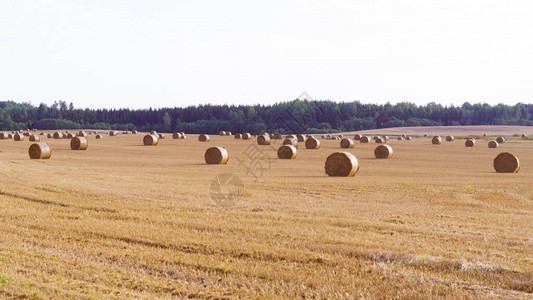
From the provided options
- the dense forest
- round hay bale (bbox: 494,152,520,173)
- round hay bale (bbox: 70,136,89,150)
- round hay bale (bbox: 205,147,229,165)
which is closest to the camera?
round hay bale (bbox: 494,152,520,173)

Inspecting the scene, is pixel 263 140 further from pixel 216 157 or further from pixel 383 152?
pixel 216 157

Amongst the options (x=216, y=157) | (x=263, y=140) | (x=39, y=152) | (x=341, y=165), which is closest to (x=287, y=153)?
(x=216, y=157)

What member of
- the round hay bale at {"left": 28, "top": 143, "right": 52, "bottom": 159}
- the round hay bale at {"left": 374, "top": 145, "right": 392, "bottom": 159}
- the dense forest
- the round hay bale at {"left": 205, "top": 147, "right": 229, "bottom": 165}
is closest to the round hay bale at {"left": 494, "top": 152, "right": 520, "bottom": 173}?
the round hay bale at {"left": 374, "top": 145, "right": 392, "bottom": 159}

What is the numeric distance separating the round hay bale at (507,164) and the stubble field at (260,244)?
11895 mm

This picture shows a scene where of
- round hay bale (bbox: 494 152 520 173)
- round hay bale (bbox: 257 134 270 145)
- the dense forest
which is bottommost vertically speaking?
round hay bale (bbox: 494 152 520 173)

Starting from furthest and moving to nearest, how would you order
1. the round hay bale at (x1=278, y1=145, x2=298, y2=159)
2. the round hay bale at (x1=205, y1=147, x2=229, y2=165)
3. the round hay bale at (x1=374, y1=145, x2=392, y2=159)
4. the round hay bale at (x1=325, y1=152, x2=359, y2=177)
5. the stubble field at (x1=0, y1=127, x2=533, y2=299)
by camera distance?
the round hay bale at (x1=374, y1=145, x2=392, y2=159), the round hay bale at (x1=278, y1=145, x2=298, y2=159), the round hay bale at (x1=205, y1=147, x2=229, y2=165), the round hay bale at (x1=325, y1=152, x2=359, y2=177), the stubble field at (x1=0, y1=127, x2=533, y2=299)

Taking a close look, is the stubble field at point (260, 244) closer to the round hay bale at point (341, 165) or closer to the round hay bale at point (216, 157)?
the round hay bale at point (341, 165)

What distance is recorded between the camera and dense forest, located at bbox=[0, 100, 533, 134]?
500 ft

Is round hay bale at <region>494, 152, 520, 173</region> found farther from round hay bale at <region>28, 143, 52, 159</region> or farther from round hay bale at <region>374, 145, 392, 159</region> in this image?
round hay bale at <region>28, 143, 52, 159</region>

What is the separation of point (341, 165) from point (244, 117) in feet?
435

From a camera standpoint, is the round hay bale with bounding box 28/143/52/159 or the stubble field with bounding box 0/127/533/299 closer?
the stubble field with bounding box 0/127/533/299

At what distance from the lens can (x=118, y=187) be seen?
18.4m

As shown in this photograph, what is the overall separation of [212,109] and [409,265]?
16381 centimetres

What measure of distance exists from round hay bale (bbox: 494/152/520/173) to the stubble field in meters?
11.9
